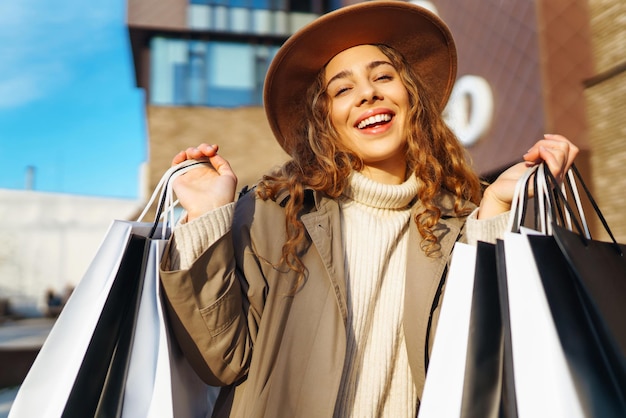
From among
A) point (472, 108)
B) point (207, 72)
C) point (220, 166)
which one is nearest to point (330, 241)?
point (220, 166)

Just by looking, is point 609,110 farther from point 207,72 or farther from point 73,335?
point 207,72

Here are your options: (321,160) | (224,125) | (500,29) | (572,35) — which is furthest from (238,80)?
(321,160)

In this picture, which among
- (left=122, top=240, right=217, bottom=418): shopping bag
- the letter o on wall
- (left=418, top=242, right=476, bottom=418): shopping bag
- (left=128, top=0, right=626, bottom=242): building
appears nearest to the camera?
(left=418, top=242, right=476, bottom=418): shopping bag

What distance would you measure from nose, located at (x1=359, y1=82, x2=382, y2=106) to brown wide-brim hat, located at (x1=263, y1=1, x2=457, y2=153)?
0.70 ft

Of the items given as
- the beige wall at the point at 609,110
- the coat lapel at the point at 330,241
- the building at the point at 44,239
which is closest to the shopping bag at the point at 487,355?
the coat lapel at the point at 330,241

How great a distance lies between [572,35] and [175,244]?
8.38 meters

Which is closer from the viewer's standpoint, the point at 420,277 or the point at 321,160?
the point at 420,277

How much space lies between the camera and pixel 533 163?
137 cm

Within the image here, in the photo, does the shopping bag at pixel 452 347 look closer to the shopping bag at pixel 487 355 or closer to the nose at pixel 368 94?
the shopping bag at pixel 487 355

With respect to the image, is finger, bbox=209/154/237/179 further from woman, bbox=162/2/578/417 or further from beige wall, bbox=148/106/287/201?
beige wall, bbox=148/106/287/201

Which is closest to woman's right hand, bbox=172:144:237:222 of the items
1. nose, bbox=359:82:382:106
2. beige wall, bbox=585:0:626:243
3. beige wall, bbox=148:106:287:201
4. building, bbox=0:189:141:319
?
nose, bbox=359:82:382:106

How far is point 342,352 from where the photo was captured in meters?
1.50

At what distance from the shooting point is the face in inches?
70.6

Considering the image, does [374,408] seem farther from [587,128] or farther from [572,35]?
[572,35]
